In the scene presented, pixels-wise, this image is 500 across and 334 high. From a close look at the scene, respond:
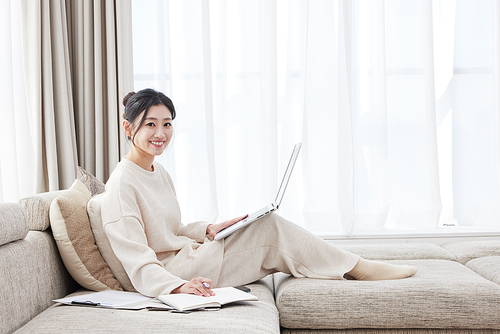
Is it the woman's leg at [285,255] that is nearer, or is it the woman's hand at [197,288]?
the woman's hand at [197,288]

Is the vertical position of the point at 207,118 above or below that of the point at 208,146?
above

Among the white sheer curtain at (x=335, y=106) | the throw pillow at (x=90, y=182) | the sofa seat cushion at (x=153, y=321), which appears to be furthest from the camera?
the white sheer curtain at (x=335, y=106)

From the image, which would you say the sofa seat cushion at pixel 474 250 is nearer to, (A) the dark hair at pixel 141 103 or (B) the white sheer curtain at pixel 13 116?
(A) the dark hair at pixel 141 103

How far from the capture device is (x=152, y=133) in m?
1.70

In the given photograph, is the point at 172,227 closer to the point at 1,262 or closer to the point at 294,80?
the point at 1,262

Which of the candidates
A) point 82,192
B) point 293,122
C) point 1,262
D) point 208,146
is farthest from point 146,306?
point 293,122

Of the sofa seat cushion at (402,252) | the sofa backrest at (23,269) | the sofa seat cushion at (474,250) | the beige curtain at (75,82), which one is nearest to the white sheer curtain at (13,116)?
the beige curtain at (75,82)

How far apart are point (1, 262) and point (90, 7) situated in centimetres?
211

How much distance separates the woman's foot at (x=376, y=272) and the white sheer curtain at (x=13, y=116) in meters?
2.19

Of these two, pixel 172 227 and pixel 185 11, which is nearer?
pixel 172 227

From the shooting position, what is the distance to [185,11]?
3.01 meters

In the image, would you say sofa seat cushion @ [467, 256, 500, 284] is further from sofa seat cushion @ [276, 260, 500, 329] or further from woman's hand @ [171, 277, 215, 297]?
woman's hand @ [171, 277, 215, 297]

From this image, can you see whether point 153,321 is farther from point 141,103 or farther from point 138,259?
point 141,103

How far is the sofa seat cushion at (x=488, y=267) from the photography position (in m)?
1.77
